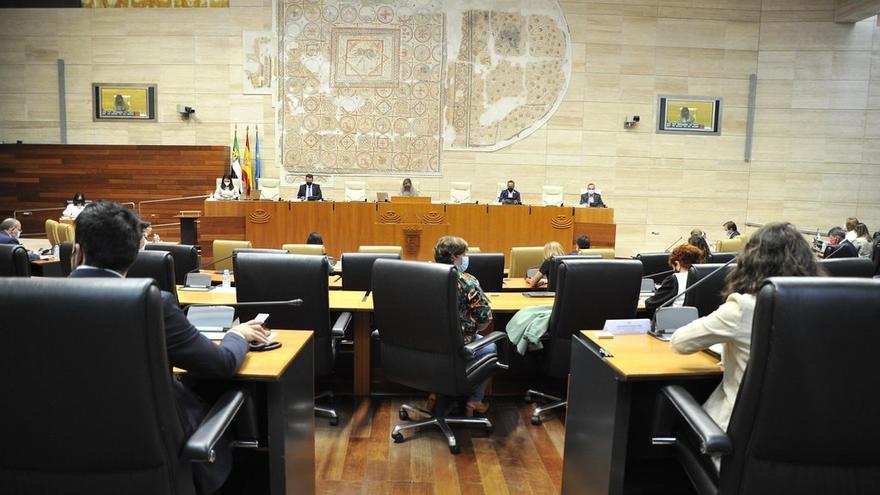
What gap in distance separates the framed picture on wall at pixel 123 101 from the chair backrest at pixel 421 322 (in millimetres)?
10030

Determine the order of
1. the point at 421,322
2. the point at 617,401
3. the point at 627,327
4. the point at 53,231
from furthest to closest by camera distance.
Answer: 1. the point at 53,231
2. the point at 421,322
3. the point at 627,327
4. the point at 617,401

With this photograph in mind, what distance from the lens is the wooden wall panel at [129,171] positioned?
10734 mm

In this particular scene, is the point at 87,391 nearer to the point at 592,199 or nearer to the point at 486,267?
the point at 486,267

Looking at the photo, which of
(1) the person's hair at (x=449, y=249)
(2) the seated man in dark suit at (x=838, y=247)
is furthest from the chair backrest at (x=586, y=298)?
(2) the seated man in dark suit at (x=838, y=247)

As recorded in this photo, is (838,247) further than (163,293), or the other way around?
(838,247)

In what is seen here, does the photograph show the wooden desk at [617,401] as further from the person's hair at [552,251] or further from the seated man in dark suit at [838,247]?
the seated man in dark suit at [838,247]

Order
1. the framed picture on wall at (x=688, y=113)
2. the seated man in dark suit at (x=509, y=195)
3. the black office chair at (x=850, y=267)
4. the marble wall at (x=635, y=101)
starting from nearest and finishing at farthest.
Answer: the black office chair at (x=850, y=267) → the seated man in dark suit at (x=509, y=195) → the marble wall at (x=635, y=101) → the framed picture on wall at (x=688, y=113)

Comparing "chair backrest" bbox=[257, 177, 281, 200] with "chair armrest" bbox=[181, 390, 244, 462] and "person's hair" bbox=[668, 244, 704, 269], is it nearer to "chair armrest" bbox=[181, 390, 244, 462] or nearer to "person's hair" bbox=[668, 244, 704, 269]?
"person's hair" bbox=[668, 244, 704, 269]

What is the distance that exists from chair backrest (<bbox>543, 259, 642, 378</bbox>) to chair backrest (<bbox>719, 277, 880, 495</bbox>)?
5.51 ft

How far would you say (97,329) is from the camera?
1220mm

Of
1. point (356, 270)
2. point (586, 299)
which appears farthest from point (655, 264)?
point (356, 270)

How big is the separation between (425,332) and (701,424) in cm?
151

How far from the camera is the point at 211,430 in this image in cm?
148

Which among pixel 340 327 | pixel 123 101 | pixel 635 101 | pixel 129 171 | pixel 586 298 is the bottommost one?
pixel 340 327
